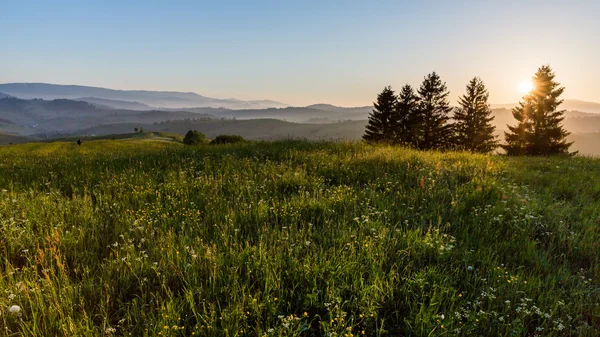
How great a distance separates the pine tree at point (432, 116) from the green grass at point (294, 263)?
165ft

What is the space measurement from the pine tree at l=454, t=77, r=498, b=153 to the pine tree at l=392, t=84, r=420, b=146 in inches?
306

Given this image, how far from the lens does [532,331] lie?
293 cm

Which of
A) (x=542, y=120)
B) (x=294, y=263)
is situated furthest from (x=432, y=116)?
(x=294, y=263)

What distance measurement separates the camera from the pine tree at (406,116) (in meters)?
53.9

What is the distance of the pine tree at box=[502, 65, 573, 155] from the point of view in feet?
143

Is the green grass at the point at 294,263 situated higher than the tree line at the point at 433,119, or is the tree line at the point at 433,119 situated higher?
the tree line at the point at 433,119

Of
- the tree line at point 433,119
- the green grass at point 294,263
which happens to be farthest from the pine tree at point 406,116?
the green grass at point 294,263

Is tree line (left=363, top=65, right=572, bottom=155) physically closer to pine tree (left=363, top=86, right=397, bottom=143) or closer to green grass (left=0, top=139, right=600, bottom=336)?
pine tree (left=363, top=86, right=397, bottom=143)

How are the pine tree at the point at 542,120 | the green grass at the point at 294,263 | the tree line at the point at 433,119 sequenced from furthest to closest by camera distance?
the tree line at the point at 433,119 < the pine tree at the point at 542,120 < the green grass at the point at 294,263

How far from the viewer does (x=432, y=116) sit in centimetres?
5388

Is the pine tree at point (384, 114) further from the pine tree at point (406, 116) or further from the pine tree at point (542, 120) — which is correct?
the pine tree at point (542, 120)

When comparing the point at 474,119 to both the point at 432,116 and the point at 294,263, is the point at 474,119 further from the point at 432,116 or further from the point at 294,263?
the point at 294,263

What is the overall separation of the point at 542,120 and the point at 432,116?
15461mm

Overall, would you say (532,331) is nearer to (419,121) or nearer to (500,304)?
(500,304)
